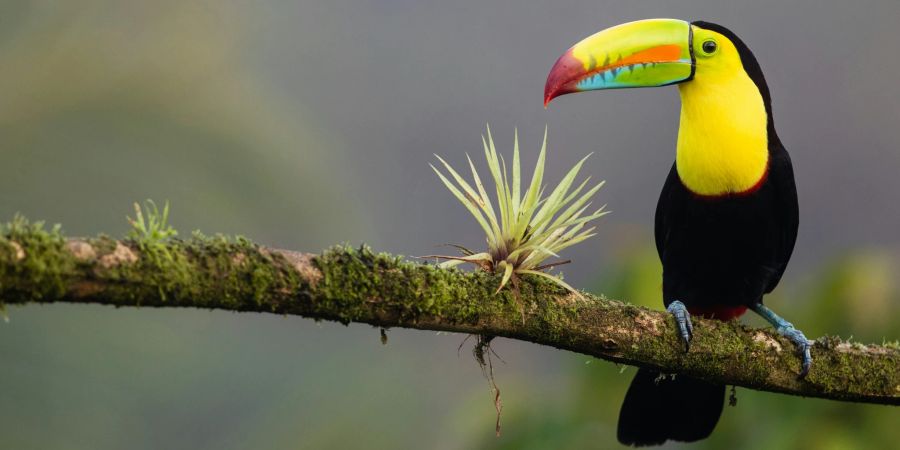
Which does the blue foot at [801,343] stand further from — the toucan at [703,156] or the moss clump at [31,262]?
the moss clump at [31,262]

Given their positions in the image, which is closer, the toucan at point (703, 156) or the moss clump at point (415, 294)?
the moss clump at point (415, 294)

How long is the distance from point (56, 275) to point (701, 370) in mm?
1551

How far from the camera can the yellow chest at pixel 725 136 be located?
9.30 feet

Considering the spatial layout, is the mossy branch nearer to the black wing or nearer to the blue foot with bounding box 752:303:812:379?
the blue foot with bounding box 752:303:812:379

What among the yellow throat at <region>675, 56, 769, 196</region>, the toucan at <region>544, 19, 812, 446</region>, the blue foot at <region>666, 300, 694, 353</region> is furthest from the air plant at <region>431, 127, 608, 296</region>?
the yellow throat at <region>675, 56, 769, 196</region>

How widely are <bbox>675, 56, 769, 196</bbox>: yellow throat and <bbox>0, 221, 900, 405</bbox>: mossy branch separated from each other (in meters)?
0.50

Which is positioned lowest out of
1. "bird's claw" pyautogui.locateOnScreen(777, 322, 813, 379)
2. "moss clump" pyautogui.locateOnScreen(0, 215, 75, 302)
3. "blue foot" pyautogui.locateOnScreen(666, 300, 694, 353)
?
"bird's claw" pyautogui.locateOnScreen(777, 322, 813, 379)

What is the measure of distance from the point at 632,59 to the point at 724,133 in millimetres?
357

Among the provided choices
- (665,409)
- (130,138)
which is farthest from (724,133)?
(130,138)

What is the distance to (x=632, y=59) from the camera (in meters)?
2.92

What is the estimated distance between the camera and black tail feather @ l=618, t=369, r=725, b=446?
2.87 metres

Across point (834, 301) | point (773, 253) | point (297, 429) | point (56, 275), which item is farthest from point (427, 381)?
point (56, 275)

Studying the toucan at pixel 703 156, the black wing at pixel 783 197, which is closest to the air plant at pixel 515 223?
the toucan at pixel 703 156

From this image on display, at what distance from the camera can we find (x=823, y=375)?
2537 millimetres
